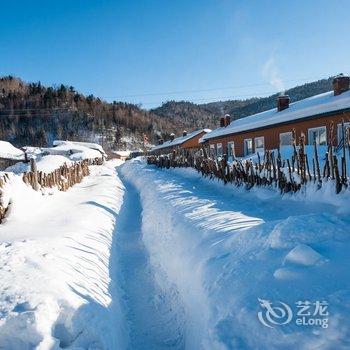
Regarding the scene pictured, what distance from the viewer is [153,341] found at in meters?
4.44

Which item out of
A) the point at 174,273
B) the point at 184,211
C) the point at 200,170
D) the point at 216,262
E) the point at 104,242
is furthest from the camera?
the point at 200,170

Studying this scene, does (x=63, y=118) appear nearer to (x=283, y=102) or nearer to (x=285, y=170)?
(x=283, y=102)

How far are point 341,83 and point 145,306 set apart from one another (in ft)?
50.4

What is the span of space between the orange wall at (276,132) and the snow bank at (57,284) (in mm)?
8708

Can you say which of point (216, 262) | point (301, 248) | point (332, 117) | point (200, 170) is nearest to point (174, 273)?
point (216, 262)

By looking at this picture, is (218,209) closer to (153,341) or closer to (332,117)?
(153,341)

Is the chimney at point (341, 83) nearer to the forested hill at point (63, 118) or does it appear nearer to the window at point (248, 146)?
the window at point (248, 146)

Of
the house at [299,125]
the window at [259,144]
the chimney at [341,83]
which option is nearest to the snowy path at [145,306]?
the house at [299,125]

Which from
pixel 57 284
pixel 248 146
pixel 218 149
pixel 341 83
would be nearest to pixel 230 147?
pixel 218 149

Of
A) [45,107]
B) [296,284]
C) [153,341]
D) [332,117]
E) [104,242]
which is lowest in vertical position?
[153,341]

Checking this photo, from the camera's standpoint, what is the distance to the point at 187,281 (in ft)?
17.0

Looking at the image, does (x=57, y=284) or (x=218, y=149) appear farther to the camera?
(x=218, y=149)

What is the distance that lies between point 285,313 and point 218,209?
4947 mm

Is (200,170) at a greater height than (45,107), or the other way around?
(45,107)
